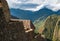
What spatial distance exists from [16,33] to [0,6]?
0.65 m

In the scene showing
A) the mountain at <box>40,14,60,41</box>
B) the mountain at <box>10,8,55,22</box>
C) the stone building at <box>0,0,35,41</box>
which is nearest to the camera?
the stone building at <box>0,0,35,41</box>

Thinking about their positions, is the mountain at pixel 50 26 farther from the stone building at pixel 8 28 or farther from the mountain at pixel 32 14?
the stone building at pixel 8 28

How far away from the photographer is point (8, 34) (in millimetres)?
4957

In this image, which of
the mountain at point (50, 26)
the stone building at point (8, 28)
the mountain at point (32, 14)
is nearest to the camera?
the stone building at point (8, 28)

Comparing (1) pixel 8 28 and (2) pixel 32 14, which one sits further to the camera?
(2) pixel 32 14

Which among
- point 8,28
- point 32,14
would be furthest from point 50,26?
point 8,28

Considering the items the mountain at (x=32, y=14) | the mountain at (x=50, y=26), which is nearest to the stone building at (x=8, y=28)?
the mountain at (x=32, y=14)

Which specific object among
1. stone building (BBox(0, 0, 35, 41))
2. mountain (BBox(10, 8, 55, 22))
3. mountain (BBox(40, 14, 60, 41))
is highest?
stone building (BBox(0, 0, 35, 41))

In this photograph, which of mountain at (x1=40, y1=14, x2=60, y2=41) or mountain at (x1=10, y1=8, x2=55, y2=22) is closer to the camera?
mountain at (x1=10, y1=8, x2=55, y2=22)

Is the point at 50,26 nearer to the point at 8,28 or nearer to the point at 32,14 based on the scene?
the point at 32,14

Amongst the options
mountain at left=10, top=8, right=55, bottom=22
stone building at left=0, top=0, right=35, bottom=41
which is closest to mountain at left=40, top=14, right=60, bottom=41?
mountain at left=10, top=8, right=55, bottom=22

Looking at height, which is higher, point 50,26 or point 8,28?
point 8,28

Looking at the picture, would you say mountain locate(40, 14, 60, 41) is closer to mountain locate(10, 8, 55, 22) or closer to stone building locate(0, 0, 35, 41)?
mountain locate(10, 8, 55, 22)

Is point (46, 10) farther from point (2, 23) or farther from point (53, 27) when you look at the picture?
point (2, 23)
